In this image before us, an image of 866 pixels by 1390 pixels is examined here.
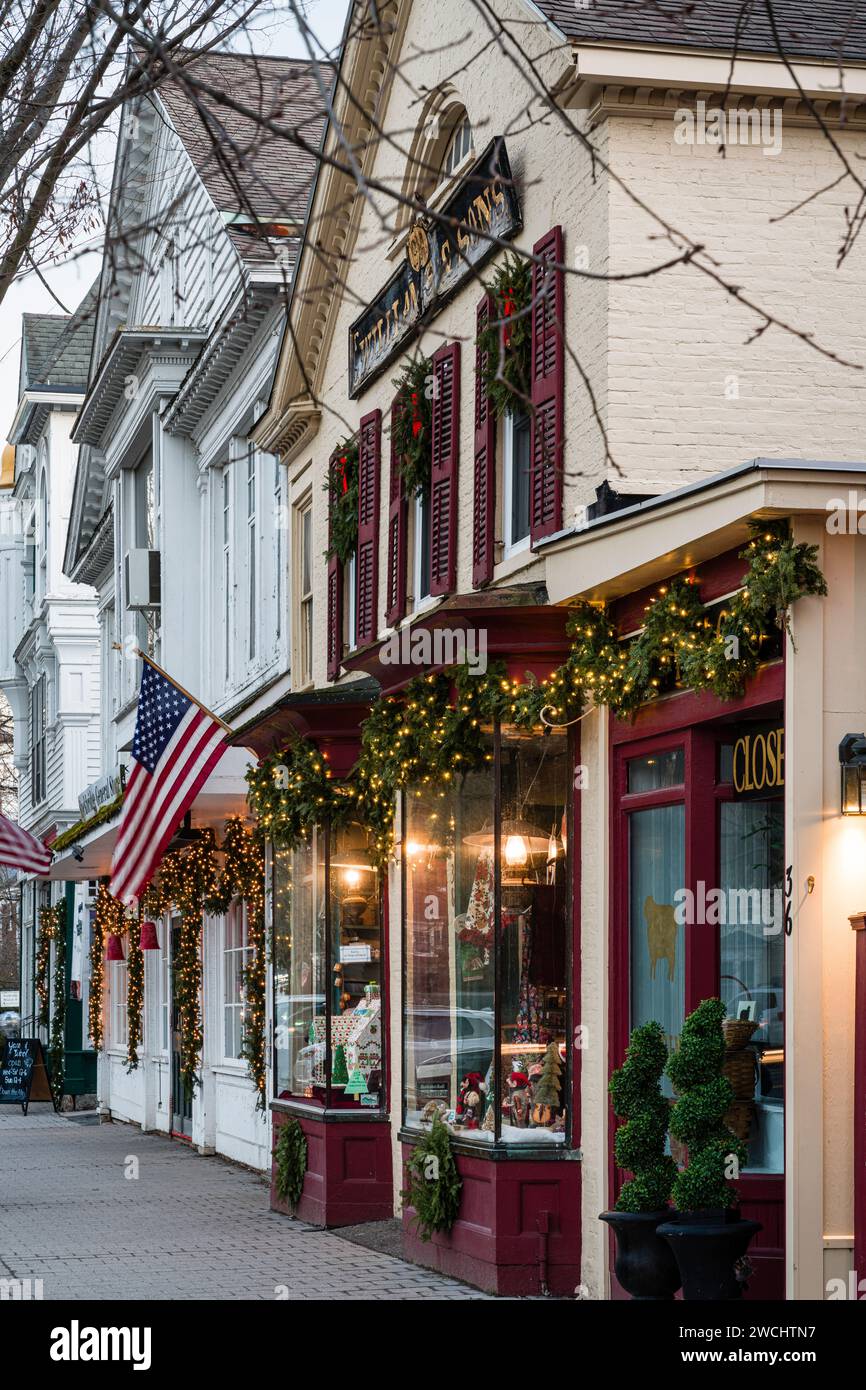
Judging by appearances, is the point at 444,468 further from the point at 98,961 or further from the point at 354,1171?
the point at 98,961

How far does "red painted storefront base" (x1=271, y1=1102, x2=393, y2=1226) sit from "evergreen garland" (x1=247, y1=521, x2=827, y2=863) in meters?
2.01

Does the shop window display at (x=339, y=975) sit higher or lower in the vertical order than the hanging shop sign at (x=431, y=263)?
lower

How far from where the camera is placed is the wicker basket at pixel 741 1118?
388 inches

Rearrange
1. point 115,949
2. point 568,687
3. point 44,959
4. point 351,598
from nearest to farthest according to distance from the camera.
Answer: point 568,687 < point 351,598 < point 115,949 < point 44,959

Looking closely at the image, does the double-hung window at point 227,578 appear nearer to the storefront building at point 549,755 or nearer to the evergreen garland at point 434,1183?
the storefront building at point 549,755

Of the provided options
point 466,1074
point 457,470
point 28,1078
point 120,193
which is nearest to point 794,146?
point 457,470

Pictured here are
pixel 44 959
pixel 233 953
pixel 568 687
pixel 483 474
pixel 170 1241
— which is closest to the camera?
pixel 568 687

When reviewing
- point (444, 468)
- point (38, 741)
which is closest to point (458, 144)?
point (444, 468)

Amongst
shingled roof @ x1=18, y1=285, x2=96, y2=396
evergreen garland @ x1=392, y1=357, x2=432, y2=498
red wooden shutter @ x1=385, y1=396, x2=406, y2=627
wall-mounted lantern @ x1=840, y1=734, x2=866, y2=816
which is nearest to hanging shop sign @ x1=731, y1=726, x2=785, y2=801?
wall-mounted lantern @ x1=840, y1=734, x2=866, y2=816

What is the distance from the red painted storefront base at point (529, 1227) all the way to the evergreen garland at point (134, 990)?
1683 cm

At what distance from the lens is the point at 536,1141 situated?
11367 mm

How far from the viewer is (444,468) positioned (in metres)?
14.2

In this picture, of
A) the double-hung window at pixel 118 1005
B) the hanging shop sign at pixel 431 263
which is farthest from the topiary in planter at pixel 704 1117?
the double-hung window at pixel 118 1005

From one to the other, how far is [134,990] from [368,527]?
13.7 metres
